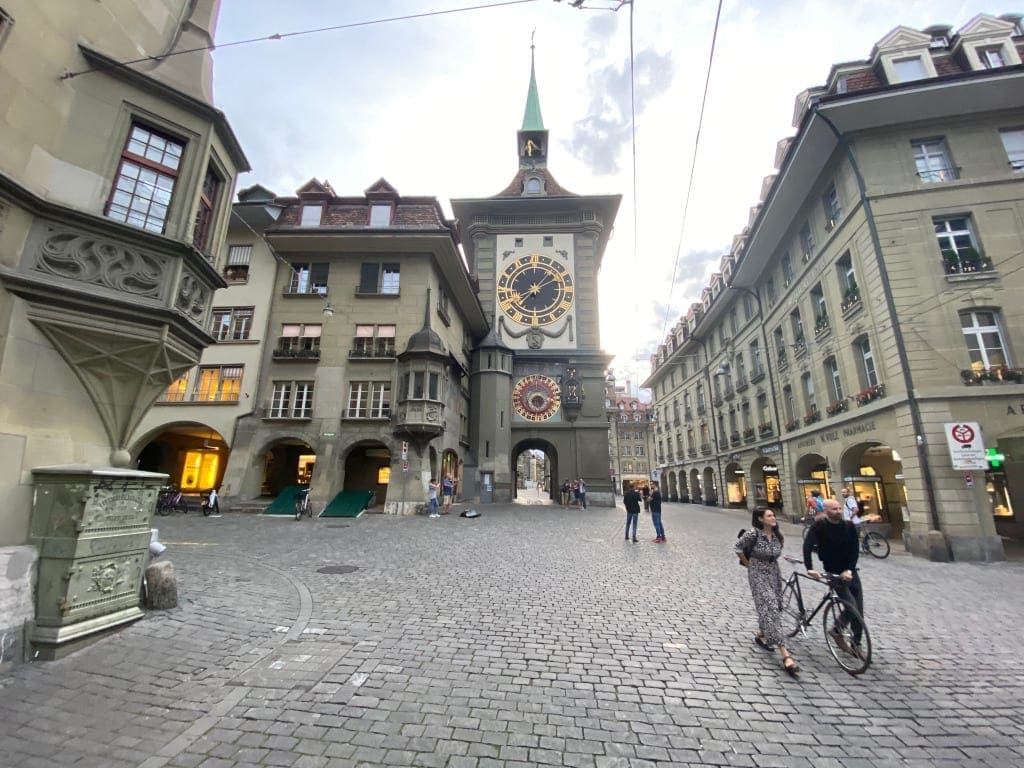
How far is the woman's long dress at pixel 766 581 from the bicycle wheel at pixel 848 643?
22.3 inches

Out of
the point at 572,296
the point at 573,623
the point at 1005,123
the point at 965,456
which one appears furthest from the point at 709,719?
the point at 572,296

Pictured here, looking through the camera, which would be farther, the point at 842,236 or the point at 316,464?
the point at 316,464

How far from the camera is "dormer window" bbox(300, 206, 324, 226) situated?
21827 millimetres

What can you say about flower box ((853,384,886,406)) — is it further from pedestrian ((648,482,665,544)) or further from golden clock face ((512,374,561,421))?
golden clock face ((512,374,561,421))

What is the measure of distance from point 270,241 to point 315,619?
21070 millimetres

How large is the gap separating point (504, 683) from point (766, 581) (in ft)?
10.7

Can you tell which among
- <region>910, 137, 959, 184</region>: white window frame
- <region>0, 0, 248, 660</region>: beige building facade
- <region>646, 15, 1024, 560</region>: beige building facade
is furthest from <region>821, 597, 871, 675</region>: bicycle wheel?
<region>910, 137, 959, 184</region>: white window frame

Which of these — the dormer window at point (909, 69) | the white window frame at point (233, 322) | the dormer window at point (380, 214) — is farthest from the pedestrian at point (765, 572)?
the white window frame at point (233, 322)

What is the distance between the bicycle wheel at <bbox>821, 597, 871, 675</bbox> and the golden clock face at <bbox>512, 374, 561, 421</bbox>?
985 inches

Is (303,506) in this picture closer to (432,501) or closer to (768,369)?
(432,501)

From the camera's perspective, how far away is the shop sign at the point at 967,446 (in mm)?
11914

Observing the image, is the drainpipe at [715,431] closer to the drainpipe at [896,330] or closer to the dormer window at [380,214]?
the drainpipe at [896,330]

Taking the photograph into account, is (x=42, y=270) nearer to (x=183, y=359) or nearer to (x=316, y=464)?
(x=183, y=359)

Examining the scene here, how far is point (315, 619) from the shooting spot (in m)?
5.59
